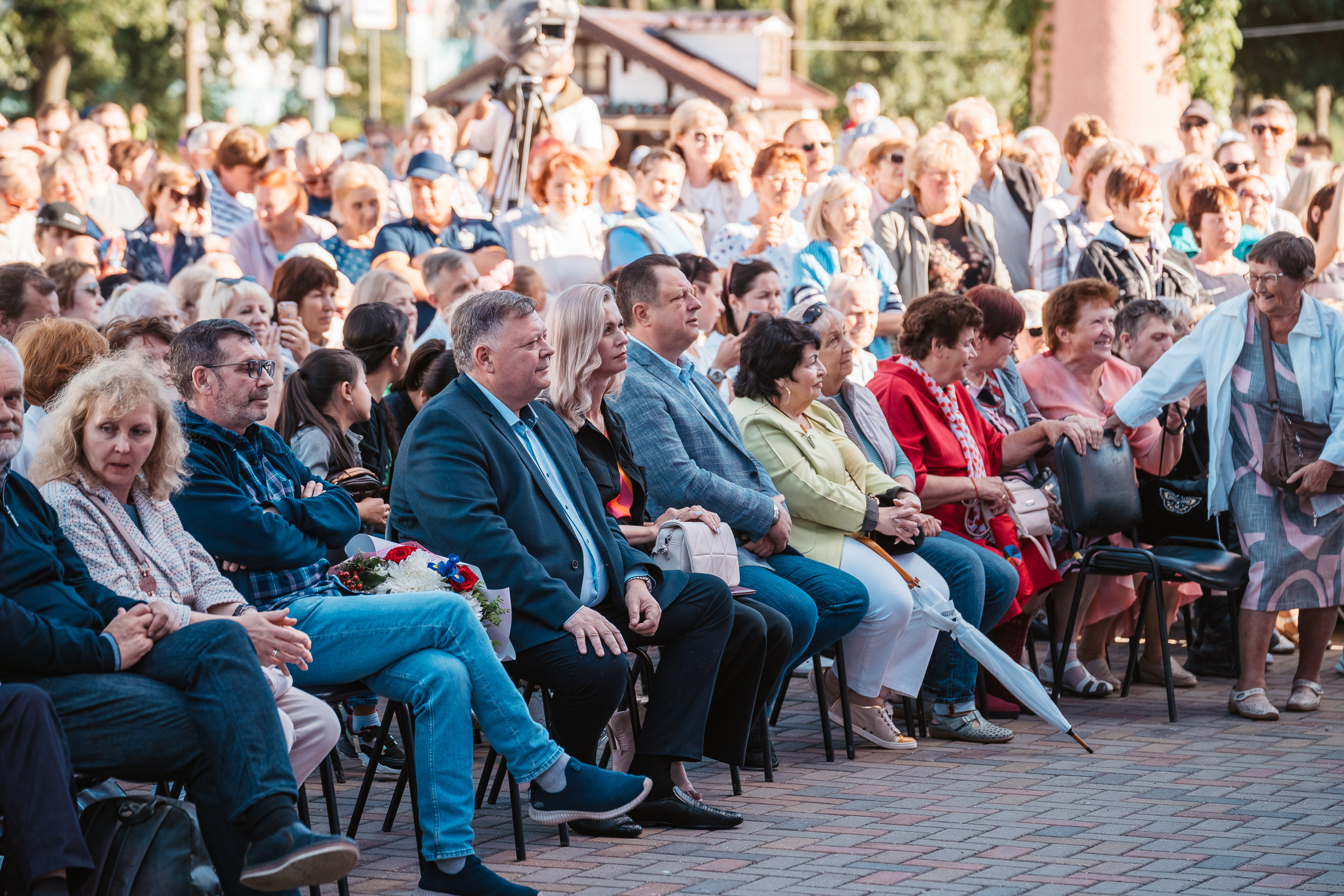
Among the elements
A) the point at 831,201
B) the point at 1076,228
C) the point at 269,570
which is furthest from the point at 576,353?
the point at 1076,228

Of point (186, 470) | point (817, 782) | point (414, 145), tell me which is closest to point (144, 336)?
point (186, 470)

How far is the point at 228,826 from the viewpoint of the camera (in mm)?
3789

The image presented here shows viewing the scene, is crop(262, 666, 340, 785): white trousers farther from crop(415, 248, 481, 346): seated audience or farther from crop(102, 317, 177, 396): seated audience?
crop(415, 248, 481, 346): seated audience

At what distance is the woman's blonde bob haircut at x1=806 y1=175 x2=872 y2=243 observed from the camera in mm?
8477

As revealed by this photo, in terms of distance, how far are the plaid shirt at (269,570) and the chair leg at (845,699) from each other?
2.10 metres

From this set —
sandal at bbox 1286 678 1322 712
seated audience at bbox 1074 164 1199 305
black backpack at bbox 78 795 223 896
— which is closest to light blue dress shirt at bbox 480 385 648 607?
black backpack at bbox 78 795 223 896

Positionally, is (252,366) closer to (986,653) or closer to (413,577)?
(413,577)

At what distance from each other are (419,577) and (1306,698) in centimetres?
399

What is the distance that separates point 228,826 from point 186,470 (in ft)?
3.45

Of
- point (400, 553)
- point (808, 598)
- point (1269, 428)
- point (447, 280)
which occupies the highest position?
point (447, 280)

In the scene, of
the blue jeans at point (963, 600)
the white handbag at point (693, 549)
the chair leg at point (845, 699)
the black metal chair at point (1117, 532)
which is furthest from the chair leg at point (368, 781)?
the black metal chair at point (1117, 532)

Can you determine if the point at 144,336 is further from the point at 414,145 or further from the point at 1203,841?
the point at 414,145

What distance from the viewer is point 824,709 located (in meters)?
6.04

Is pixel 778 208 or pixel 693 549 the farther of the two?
pixel 778 208
